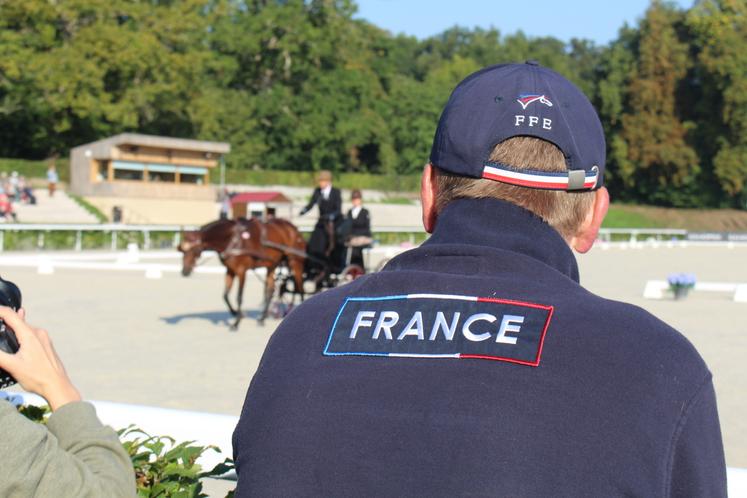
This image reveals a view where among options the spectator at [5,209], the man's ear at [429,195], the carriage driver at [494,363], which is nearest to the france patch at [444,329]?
the carriage driver at [494,363]

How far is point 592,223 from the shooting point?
6.26 ft

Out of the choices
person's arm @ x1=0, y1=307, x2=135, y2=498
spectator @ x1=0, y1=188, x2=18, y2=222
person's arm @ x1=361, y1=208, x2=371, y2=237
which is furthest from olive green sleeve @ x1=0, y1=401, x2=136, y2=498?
spectator @ x1=0, y1=188, x2=18, y2=222

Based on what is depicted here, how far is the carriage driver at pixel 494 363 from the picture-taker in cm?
148

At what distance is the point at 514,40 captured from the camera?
109312mm

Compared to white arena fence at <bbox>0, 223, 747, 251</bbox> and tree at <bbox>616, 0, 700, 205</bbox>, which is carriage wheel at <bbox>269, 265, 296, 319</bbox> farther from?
tree at <bbox>616, 0, 700, 205</bbox>

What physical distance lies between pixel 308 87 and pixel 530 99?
7342cm

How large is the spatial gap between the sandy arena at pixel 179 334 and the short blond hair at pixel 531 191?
255 cm

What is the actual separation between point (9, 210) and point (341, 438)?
40.3 meters

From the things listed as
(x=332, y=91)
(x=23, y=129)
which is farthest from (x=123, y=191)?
(x=332, y=91)

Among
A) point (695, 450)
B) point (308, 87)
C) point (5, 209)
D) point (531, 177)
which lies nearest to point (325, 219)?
point (531, 177)

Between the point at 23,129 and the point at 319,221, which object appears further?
the point at 23,129

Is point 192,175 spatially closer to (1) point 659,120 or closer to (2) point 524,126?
(1) point 659,120

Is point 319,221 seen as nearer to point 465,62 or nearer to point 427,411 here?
point 427,411

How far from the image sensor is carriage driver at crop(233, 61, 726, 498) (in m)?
1.48
